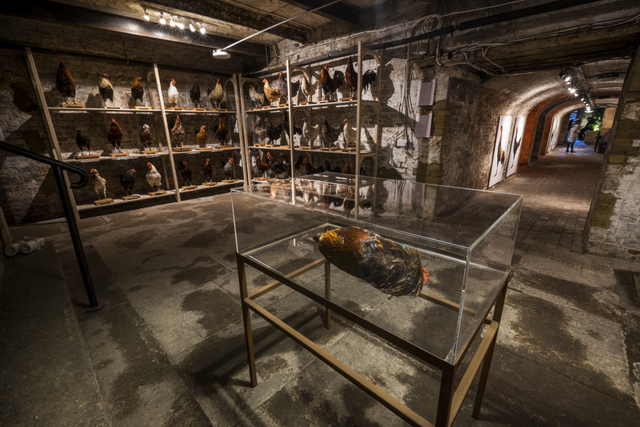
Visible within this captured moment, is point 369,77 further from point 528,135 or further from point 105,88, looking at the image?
point 528,135

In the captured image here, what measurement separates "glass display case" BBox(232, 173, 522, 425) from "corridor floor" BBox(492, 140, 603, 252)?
2.87 m

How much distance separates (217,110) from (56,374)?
5.73 meters

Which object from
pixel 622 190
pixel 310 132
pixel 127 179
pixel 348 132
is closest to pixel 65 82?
pixel 127 179

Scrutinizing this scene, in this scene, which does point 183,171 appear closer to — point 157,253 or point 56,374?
point 157,253

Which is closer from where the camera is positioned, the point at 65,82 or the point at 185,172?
the point at 65,82

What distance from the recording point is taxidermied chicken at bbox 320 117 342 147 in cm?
514

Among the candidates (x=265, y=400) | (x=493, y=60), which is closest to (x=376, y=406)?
(x=265, y=400)

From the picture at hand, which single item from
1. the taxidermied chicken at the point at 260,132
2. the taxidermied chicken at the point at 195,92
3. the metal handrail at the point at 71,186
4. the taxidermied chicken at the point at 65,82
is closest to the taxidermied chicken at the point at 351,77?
the taxidermied chicken at the point at 260,132

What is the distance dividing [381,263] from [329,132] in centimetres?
435

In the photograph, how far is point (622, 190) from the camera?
3023 mm

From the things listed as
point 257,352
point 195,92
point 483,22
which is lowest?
point 257,352

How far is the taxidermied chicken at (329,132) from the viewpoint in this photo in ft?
16.9

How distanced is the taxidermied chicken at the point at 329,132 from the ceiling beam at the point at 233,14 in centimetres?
176

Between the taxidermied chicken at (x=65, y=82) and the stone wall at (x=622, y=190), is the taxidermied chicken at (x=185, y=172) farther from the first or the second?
the stone wall at (x=622, y=190)
